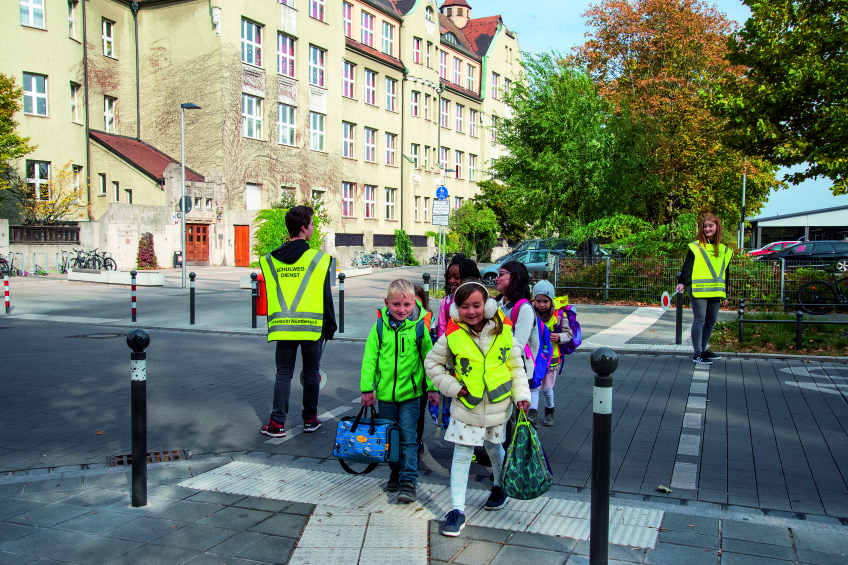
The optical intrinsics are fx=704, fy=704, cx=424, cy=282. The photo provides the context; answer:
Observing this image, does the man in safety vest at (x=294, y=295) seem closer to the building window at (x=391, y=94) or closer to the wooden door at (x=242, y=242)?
the wooden door at (x=242, y=242)

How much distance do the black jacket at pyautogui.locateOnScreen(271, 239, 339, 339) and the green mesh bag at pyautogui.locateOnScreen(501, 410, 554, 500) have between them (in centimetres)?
238

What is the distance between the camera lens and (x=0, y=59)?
29.4 meters

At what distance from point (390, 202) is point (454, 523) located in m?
43.8

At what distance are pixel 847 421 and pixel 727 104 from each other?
9.78 m

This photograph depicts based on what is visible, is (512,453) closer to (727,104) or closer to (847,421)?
(847,421)

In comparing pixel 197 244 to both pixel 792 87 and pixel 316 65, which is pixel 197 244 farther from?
pixel 792 87

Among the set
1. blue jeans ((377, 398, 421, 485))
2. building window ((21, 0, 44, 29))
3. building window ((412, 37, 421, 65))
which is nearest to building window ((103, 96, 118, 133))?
building window ((21, 0, 44, 29))

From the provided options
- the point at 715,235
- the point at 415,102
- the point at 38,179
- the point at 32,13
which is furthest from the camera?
the point at 415,102

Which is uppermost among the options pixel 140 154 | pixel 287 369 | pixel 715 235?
pixel 140 154

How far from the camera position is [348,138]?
142ft

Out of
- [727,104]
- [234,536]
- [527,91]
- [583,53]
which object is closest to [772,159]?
[727,104]

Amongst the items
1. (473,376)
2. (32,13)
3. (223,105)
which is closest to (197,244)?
(223,105)

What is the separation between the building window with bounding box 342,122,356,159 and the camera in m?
42.9

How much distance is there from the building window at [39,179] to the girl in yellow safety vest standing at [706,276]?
2822cm
